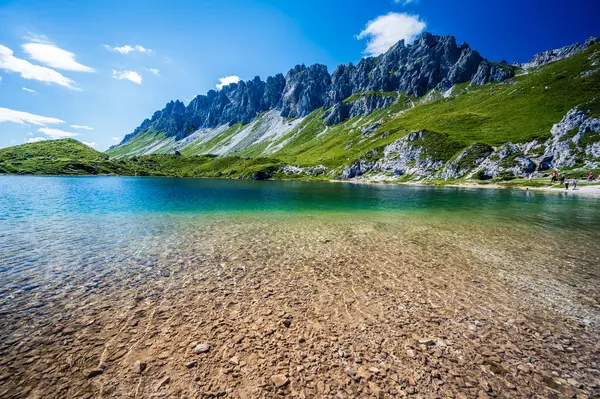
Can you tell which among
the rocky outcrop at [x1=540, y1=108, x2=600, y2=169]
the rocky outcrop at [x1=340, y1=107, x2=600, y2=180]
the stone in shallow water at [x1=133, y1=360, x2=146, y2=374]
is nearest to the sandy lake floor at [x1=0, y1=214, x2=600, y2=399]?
the stone in shallow water at [x1=133, y1=360, x2=146, y2=374]

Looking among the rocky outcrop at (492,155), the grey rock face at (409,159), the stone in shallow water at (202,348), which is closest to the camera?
the stone in shallow water at (202,348)

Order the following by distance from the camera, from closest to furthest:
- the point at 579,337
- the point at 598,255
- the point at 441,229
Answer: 1. the point at 579,337
2. the point at 598,255
3. the point at 441,229

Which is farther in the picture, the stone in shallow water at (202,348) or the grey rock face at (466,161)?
the grey rock face at (466,161)

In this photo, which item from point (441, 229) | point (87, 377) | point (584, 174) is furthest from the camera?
point (584, 174)

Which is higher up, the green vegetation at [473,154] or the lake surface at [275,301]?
the green vegetation at [473,154]

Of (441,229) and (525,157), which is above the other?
(525,157)

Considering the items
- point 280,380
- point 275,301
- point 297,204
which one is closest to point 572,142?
point 297,204

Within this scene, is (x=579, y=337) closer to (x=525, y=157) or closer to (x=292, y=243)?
(x=292, y=243)

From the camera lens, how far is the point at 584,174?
9681 cm

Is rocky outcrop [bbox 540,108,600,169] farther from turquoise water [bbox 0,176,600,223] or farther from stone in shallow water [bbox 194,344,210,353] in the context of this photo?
stone in shallow water [bbox 194,344,210,353]

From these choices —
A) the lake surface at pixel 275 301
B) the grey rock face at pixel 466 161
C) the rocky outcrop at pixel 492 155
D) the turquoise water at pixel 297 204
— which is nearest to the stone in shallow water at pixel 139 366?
the lake surface at pixel 275 301

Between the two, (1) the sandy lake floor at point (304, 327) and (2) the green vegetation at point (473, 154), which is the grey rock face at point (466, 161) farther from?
(1) the sandy lake floor at point (304, 327)

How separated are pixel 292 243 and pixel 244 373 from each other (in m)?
15.2

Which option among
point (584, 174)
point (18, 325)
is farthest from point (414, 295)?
point (584, 174)
